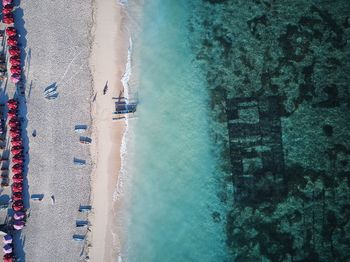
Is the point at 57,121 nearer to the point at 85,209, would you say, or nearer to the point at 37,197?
the point at 37,197

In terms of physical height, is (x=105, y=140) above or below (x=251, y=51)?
below

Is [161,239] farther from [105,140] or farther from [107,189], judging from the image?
[105,140]

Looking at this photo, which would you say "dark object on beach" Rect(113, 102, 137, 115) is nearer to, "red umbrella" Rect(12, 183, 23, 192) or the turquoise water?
the turquoise water

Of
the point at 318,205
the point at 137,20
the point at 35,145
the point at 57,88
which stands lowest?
the point at 318,205

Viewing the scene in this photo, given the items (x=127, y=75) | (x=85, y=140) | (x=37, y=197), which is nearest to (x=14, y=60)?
(x=85, y=140)

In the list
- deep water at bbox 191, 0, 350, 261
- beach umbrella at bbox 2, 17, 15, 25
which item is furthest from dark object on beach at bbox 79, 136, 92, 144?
beach umbrella at bbox 2, 17, 15, 25

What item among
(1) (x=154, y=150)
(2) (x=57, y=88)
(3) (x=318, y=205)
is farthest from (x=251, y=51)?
(2) (x=57, y=88)
